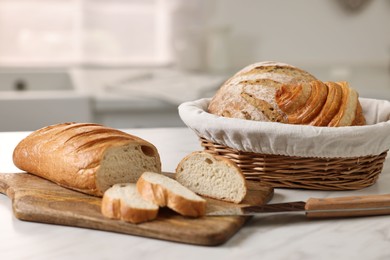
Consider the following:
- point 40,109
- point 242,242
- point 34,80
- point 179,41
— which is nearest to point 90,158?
point 242,242

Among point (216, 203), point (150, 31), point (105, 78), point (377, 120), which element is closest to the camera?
point (216, 203)

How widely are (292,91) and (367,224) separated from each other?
30cm

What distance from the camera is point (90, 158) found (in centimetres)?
102

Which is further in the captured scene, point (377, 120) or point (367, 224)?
point (377, 120)

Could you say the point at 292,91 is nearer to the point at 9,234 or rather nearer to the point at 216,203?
the point at 216,203

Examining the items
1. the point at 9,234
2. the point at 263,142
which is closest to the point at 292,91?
the point at 263,142

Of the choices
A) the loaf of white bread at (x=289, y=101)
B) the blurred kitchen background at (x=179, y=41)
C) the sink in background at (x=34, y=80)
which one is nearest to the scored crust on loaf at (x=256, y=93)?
the loaf of white bread at (x=289, y=101)

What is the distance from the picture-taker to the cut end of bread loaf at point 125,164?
3.37 ft

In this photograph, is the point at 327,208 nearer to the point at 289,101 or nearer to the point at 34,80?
the point at 289,101

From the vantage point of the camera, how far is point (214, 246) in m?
0.83

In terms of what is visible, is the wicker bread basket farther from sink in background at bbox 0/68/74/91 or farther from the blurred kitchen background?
sink in background at bbox 0/68/74/91

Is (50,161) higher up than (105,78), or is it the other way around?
(50,161)

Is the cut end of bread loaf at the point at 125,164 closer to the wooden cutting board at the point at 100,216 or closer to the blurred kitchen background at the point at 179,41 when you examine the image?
the wooden cutting board at the point at 100,216

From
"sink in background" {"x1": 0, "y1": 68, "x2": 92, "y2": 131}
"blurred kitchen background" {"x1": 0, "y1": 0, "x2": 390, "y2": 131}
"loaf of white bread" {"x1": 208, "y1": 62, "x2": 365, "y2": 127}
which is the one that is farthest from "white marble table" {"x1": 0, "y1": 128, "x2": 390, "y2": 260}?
"blurred kitchen background" {"x1": 0, "y1": 0, "x2": 390, "y2": 131}
